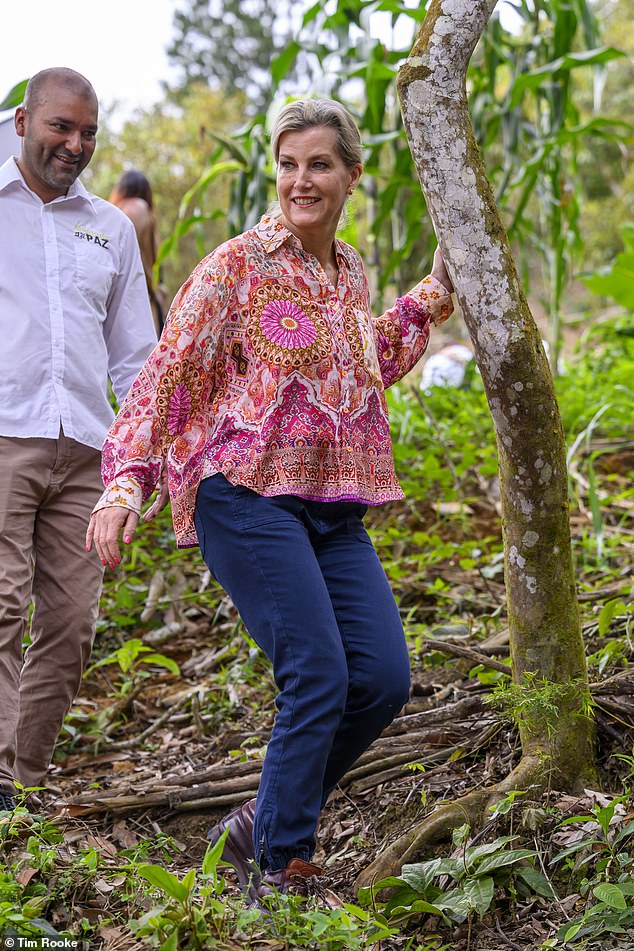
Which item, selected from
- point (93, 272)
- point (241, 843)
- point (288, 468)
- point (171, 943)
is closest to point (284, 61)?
point (93, 272)

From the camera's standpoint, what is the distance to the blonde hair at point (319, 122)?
106 inches

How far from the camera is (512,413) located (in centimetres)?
264

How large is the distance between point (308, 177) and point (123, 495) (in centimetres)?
95

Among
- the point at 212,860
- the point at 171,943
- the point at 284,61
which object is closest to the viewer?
the point at 171,943

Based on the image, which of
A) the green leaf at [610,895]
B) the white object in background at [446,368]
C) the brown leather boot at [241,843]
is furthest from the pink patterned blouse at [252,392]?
the white object in background at [446,368]

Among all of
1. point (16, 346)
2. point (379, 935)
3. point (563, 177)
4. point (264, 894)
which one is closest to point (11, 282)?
point (16, 346)

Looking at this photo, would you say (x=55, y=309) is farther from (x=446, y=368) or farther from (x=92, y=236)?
(x=446, y=368)

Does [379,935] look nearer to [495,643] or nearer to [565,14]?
[495,643]

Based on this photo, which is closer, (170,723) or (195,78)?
(170,723)

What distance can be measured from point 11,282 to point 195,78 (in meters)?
32.5

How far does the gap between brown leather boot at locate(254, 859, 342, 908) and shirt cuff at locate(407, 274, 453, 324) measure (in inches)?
61.4

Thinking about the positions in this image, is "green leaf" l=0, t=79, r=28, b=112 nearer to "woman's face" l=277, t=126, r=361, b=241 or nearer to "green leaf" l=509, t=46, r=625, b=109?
"woman's face" l=277, t=126, r=361, b=241

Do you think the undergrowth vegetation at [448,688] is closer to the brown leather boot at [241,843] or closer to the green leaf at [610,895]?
the green leaf at [610,895]

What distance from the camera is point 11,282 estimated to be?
3.12 metres
